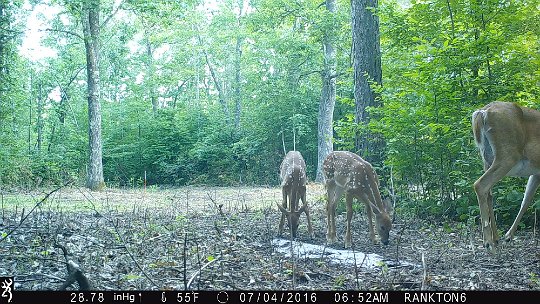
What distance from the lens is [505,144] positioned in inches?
253

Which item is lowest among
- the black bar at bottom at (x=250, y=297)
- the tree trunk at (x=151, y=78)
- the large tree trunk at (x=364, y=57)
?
the black bar at bottom at (x=250, y=297)

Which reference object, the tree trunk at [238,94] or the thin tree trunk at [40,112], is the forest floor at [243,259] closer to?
the tree trunk at [238,94]

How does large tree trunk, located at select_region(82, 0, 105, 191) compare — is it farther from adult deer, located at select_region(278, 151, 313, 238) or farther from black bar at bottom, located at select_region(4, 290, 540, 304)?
black bar at bottom, located at select_region(4, 290, 540, 304)

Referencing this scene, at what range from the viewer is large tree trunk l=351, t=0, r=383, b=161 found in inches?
405

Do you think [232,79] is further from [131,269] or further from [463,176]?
[131,269]

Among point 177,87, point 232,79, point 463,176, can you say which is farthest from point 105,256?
point 177,87

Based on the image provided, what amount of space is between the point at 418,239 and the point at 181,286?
12.4ft

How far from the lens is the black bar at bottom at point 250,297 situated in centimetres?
367

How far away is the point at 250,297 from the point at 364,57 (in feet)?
24.0

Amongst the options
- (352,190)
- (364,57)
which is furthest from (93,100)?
(352,190)

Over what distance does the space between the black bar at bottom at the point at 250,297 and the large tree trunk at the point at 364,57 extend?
6.22 m

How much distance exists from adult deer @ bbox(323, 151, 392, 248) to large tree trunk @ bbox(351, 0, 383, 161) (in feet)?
7.13

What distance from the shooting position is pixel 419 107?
29.1ft

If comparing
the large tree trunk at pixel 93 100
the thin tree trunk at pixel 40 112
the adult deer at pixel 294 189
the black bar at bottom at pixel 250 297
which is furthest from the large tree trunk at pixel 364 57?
the thin tree trunk at pixel 40 112
